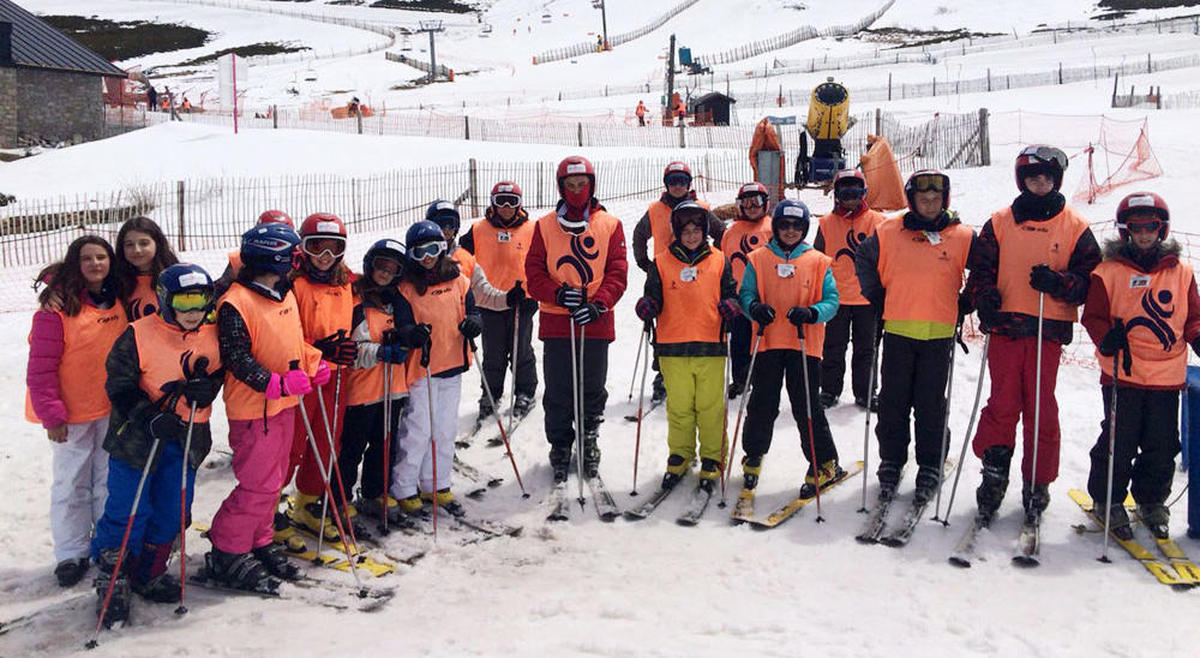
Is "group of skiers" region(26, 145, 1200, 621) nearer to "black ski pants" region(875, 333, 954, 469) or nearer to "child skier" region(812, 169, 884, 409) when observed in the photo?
"black ski pants" region(875, 333, 954, 469)

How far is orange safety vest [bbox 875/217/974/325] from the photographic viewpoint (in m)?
5.77

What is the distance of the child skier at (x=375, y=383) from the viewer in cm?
550

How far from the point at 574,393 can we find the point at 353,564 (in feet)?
6.47

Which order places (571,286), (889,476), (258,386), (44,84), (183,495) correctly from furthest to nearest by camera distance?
(44,84) → (571,286) → (889,476) → (183,495) → (258,386)

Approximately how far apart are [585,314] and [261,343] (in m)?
2.11

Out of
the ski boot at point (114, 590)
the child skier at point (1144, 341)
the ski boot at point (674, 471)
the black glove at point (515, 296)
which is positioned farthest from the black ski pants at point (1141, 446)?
the ski boot at point (114, 590)

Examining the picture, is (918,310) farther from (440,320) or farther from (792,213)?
(440,320)

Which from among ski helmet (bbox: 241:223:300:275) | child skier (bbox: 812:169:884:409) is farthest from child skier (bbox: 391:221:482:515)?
child skier (bbox: 812:169:884:409)

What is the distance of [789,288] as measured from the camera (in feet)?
20.2

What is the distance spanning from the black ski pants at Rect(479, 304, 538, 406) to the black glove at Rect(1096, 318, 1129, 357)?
4.18m

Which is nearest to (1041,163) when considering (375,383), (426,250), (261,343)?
Result: (426,250)

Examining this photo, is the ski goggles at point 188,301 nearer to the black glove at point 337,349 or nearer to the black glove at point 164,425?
the black glove at point 164,425

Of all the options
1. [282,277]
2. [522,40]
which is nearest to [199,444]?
[282,277]

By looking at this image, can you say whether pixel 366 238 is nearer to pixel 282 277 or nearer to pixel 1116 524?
pixel 282 277
